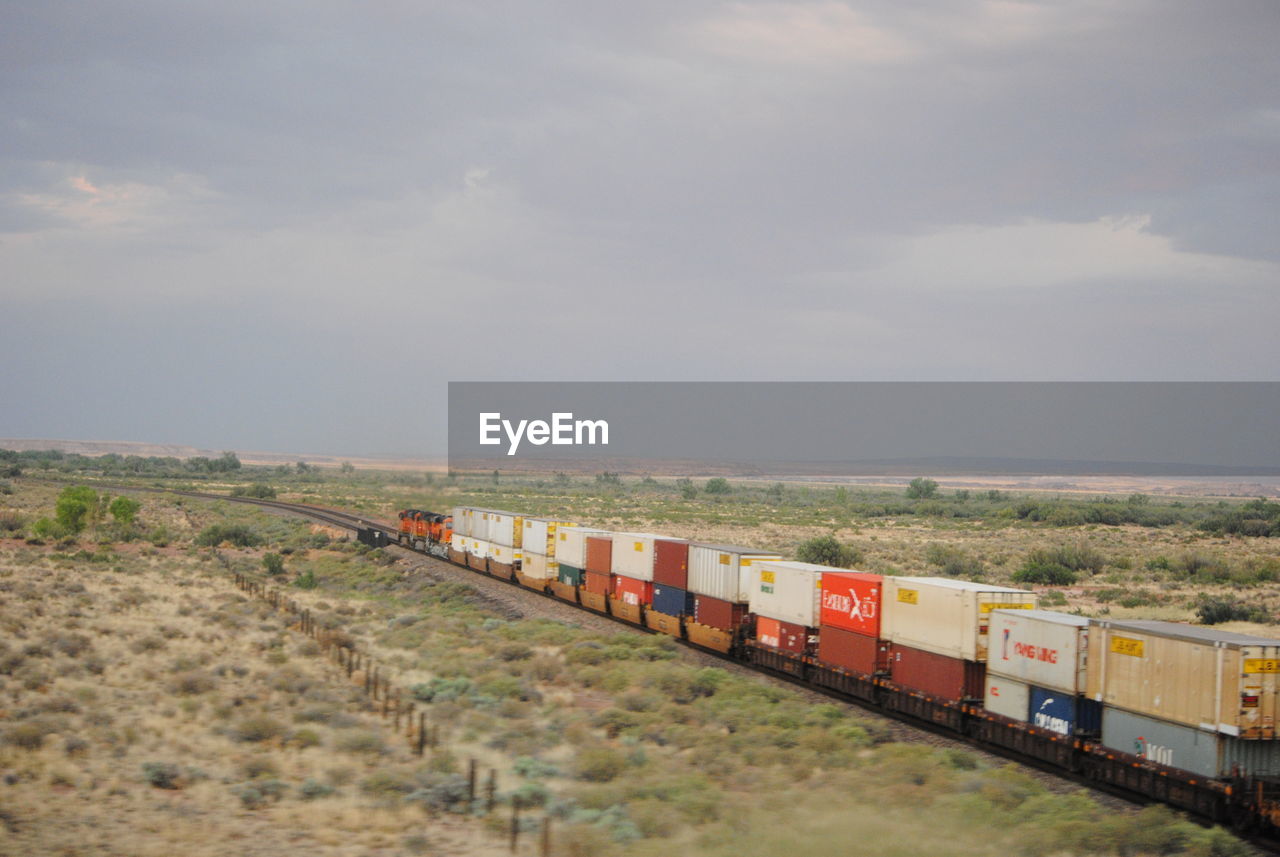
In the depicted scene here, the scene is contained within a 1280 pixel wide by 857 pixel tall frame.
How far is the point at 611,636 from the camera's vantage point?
123 feet

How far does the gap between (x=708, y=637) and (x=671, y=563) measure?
4.17 metres

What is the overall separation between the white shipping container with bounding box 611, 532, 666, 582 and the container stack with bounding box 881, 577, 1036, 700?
15.5 metres

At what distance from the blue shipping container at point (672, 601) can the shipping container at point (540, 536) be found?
11.6 m

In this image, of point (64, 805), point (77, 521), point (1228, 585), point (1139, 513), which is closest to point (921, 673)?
point (64, 805)

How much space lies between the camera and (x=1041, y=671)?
2269 cm

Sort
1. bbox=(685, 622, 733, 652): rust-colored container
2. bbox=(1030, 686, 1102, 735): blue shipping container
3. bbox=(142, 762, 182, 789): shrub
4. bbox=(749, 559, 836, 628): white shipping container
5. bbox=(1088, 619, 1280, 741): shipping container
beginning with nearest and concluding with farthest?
bbox=(142, 762, 182, 789): shrub < bbox=(1088, 619, 1280, 741): shipping container < bbox=(1030, 686, 1102, 735): blue shipping container < bbox=(749, 559, 836, 628): white shipping container < bbox=(685, 622, 733, 652): rust-colored container

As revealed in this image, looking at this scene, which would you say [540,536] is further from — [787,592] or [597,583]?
[787,592]

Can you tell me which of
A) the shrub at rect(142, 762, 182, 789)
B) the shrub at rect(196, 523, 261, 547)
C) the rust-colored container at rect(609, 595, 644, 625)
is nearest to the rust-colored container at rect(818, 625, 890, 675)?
the rust-colored container at rect(609, 595, 644, 625)

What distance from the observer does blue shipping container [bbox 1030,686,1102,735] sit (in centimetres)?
2164

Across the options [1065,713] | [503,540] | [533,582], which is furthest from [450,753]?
[503,540]

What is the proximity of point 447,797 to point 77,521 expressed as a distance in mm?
61446

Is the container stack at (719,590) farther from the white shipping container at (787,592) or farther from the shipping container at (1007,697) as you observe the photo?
the shipping container at (1007,697)

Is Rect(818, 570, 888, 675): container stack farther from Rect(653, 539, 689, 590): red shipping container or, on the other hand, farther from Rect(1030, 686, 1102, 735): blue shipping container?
Rect(653, 539, 689, 590): red shipping container

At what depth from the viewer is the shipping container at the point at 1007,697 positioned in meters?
23.2
